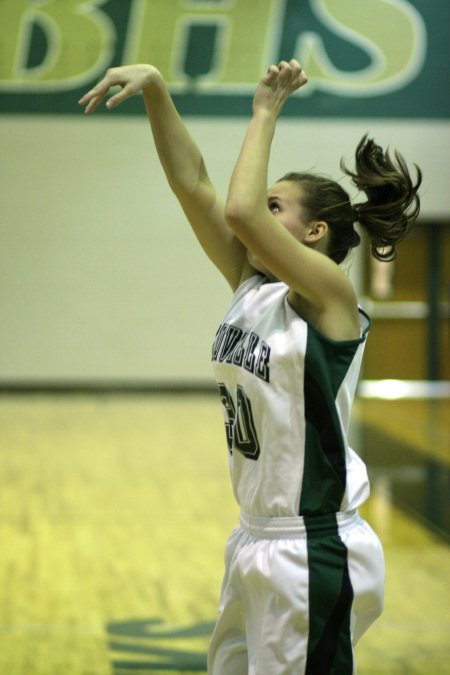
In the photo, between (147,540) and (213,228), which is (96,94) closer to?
(213,228)

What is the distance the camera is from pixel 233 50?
487 inches

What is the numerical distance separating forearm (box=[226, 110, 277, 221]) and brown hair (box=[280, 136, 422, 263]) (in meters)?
0.14

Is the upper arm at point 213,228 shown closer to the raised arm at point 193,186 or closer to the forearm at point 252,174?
the raised arm at point 193,186

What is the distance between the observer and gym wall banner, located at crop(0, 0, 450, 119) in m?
12.2

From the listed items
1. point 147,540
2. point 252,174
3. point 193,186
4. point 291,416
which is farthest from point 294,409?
point 147,540

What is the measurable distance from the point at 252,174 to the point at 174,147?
0.37m

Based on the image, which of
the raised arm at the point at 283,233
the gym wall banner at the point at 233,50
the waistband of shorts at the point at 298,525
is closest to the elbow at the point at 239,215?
the raised arm at the point at 283,233

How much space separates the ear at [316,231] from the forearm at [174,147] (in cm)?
33

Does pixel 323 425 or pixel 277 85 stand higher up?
pixel 277 85

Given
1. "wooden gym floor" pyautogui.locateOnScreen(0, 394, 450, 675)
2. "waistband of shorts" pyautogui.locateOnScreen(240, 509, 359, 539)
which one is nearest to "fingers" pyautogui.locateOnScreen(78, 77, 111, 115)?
"waistband of shorts" pyautogui.locateOnScreen(240, 509, 359, 539)

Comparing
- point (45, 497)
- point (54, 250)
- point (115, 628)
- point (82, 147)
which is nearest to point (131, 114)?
point (82, 147)

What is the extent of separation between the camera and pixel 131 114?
1238cm

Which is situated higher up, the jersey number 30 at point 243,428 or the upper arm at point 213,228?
the upper arm at point 213,228

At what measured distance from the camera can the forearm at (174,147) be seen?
7.29 feet
